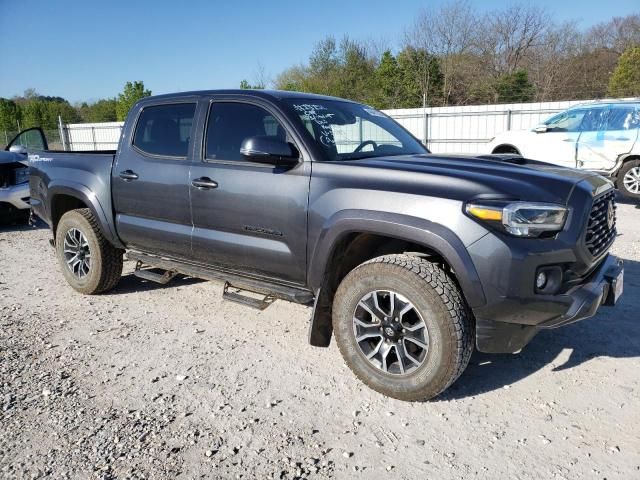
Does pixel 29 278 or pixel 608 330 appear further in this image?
pixel 29 278

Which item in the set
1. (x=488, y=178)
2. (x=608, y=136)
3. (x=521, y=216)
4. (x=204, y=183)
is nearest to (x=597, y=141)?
(x=608, y=136)

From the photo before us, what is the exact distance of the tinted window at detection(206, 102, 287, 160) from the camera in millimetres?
3621

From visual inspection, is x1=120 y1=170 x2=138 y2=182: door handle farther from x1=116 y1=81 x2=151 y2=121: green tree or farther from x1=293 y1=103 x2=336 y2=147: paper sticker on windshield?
x1=116 y1=81 x2=151 y2=121: green tree

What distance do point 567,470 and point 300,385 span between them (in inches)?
61.6

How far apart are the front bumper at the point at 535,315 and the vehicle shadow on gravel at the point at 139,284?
3.50 meters

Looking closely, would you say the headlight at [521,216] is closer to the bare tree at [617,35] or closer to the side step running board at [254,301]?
the side step running board at [254,301]

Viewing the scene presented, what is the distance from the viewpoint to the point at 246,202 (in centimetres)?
349

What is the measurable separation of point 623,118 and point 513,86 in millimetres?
22460

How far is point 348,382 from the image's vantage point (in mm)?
3254

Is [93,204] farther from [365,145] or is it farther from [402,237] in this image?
[402,237]

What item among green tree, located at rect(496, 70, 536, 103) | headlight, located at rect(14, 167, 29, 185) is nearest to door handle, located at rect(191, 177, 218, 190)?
headlight, located at rect(14, 167, 29, 185)

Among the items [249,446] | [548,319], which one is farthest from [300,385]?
[548,319]

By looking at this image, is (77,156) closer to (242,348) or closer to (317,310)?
(242,348)

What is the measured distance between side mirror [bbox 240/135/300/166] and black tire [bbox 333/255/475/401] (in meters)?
0.86
